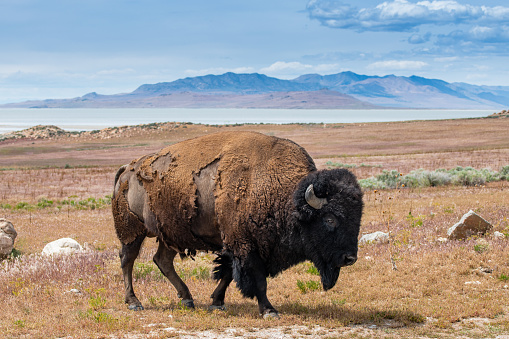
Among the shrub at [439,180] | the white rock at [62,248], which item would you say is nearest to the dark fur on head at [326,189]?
the white rock at [62,248]

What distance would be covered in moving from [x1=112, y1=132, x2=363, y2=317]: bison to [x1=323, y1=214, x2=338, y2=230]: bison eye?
0.01 meters

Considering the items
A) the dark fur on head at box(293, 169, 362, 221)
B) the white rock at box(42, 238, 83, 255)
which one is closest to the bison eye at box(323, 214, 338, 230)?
the dark fur on head at box(293, 169, 362, 221)

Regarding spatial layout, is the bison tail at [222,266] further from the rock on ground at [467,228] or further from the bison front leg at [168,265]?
the rock on ground at [467,228]

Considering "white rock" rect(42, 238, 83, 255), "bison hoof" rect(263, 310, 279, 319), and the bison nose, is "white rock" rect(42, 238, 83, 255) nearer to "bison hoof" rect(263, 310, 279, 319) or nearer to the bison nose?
"bison hoof" rect(263, 310, 279, 319)

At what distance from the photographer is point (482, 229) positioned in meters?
12.4

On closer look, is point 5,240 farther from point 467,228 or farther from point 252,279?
point 467,228

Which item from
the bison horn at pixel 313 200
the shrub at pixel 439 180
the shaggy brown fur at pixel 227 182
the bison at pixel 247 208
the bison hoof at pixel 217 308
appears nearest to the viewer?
the bison horn at pixel 313 200

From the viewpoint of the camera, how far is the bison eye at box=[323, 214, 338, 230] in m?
7.62

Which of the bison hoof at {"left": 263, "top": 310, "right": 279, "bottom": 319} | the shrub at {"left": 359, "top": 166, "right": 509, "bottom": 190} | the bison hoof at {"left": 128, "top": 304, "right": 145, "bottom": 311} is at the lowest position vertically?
the bison hoof at {"left": 128, "top": 304, "right": 145, "bottom": 311}

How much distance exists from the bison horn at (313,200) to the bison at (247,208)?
14mm

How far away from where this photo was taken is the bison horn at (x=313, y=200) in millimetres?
7562

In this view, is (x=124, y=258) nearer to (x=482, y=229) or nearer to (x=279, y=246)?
(x=279, y=246)

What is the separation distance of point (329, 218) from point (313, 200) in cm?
35

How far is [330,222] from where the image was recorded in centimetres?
764
